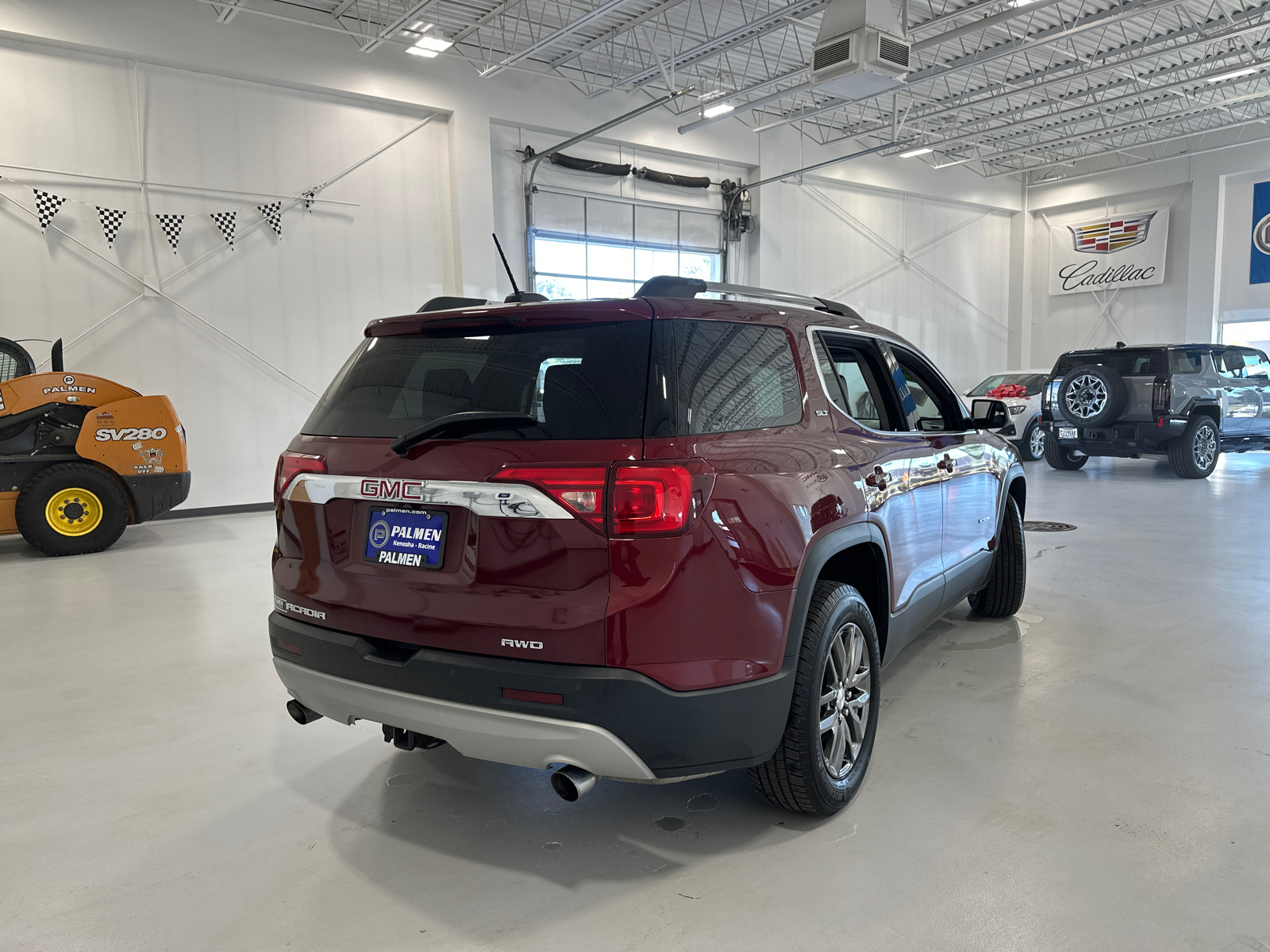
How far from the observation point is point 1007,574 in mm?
4332

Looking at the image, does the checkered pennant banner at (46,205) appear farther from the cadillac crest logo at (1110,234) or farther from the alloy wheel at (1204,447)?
the cadillac crest logo at (1110,234)

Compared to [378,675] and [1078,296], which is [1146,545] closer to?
[378,675]

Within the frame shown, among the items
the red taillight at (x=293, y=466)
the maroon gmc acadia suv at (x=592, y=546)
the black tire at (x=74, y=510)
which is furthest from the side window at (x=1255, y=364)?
the black tire at (x=74, y=510)

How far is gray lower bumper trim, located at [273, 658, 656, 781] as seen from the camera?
192 cm

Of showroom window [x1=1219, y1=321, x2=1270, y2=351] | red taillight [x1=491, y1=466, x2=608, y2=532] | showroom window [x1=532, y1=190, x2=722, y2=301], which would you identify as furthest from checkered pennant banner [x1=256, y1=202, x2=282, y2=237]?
showroom window [x1=1219, y1=321, x2=1270, y2=351]

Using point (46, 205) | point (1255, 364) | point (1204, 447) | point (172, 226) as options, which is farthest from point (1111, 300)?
point (46, 205)

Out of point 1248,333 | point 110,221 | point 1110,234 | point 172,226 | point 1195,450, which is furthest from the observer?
point 1110,234

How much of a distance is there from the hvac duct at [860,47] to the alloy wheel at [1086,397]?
15.0 feet

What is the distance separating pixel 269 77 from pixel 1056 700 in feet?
32.9

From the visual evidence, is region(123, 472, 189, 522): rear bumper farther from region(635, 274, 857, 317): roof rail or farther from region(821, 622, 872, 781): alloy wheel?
region(821, 622, 872, 781): alloy wheel

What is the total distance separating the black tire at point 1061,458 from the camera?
456 inches

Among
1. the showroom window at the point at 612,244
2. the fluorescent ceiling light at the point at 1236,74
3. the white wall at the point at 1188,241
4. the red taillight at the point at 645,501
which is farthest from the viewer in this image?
the white wall at the point at 1188,241

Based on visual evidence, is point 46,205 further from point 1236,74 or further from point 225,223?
point 1236,74

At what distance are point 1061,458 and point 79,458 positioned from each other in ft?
37.9
